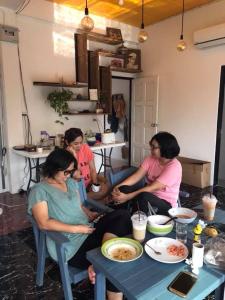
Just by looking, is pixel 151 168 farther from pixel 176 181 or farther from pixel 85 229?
pixel 85 229

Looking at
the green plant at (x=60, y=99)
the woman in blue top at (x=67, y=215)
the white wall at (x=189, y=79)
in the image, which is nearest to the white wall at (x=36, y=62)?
the green plant at (x=60, y=99)

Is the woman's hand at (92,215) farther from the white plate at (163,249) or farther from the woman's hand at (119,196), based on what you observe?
the white plate at (163,249)

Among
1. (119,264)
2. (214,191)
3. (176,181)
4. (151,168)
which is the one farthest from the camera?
(214,191)

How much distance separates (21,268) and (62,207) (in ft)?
3.10

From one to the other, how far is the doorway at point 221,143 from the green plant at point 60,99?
2.50 meters

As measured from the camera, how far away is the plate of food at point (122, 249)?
1178 mm

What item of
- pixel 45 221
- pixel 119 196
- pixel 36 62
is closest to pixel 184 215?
pixel 119 196

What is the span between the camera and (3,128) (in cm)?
389

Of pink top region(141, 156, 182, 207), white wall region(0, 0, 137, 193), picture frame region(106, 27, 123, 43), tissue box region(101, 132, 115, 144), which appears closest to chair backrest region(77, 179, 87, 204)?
pink top region(141, 156, 182, 207)

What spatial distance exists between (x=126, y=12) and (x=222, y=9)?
1586 mm

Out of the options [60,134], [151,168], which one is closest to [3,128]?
[60,134]

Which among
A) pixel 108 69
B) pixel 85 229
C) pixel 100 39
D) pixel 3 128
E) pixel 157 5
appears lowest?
pixel 85 229

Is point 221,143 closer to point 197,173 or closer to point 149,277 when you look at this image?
point 197,173

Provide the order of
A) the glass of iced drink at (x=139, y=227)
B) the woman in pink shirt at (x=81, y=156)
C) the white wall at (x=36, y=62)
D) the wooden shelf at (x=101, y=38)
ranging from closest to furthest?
the glass of iced drink at (x=139, y=227) < the woman in pink shirt at (x=81, y=156) < the white wall at (x=36, y=62) < the wooden shelf at (x=101, y=38)
